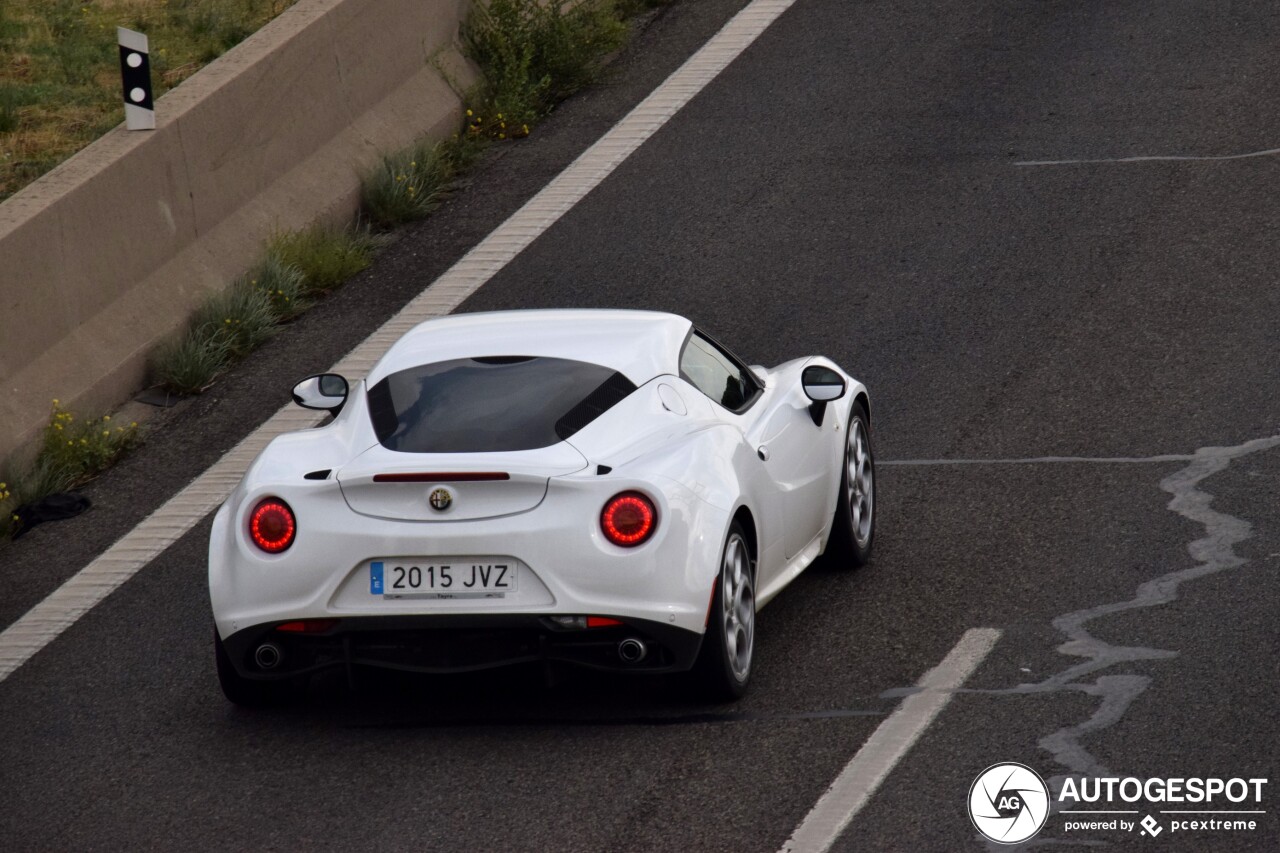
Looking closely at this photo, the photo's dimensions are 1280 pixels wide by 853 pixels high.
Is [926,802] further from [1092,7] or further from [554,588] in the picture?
[1092,7]

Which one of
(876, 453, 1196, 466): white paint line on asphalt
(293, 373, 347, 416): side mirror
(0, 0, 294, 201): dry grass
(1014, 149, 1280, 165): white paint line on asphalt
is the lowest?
(1014, 149, 1280, 165): white paint line on asphalt

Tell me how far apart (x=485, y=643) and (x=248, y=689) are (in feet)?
3.51

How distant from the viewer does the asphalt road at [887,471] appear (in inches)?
243

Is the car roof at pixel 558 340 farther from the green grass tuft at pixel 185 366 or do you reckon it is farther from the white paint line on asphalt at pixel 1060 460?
the green grass tuft at pixel 185 366

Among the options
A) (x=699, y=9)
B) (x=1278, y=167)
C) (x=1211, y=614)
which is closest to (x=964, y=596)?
(x=1211, y=614)

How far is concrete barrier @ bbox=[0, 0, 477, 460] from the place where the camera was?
35.3ft

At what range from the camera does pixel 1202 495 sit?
8898mm

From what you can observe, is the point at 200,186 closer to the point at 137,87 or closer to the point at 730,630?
the point at 137,87

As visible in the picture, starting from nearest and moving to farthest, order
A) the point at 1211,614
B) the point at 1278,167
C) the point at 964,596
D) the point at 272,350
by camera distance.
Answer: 1. the point at 1211,614
2. the point at 964,596
3. the point at 272,350
4. the point at 1278,167

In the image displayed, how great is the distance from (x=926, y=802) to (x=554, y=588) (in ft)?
4.62

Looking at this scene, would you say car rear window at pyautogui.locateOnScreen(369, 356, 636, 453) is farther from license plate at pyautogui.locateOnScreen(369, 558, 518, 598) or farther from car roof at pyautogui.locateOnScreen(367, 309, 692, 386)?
license plate at pyautogui.locateOnScreen(369, 558, 518, 598)

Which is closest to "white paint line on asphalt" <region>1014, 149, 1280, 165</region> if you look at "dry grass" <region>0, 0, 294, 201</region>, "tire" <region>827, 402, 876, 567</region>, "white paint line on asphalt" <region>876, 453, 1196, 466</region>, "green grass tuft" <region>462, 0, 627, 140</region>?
"green grass tuft" <region>462, 0, 627, 140</region>

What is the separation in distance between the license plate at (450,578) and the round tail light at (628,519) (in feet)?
1.11
